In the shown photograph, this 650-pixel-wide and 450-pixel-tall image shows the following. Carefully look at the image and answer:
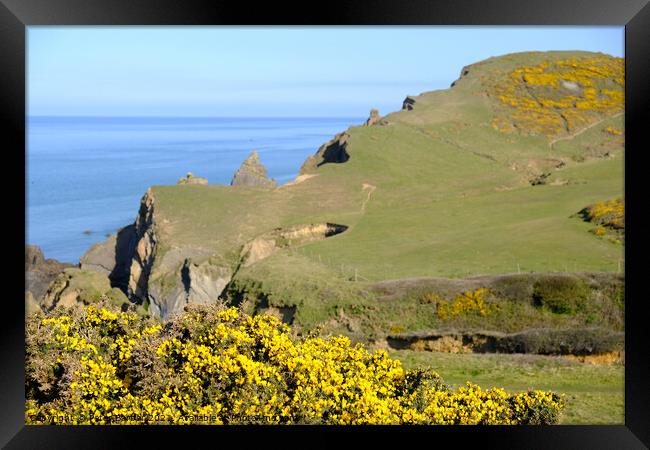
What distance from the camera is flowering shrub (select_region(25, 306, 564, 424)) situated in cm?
839

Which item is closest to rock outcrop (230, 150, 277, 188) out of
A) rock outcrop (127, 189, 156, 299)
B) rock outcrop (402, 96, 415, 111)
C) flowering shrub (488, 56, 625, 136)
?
rock outcrop (127, 189, 156, 299)

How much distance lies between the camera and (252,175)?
5141 cm

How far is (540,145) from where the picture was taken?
191 ft

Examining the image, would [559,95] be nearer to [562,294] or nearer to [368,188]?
[368,188]

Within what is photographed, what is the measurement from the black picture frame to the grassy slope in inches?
230

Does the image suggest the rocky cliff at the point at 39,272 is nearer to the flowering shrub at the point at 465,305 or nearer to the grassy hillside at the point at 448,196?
the grassy hillside at the point at 448,196

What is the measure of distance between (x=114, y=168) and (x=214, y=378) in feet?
193

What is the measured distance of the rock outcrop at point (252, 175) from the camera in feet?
166

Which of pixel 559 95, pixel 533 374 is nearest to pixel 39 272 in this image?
pixel 533 374

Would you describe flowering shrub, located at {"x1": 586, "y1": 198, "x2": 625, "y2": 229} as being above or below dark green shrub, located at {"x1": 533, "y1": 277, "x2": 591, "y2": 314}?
above

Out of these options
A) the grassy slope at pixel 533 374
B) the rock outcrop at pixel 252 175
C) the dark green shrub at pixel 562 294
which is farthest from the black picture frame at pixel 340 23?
the rock outcrop at pixel 252 175

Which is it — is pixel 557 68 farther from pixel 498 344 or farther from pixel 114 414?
pixel 114 414

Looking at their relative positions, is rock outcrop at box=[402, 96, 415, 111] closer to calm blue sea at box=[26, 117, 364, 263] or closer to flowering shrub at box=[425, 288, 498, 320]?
calm blue sea at box=[26, 117, 364, 263]

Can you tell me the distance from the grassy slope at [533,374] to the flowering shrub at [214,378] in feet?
18.1
